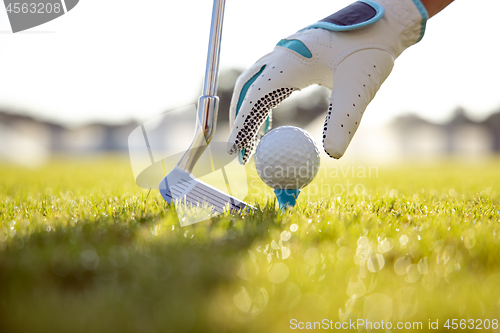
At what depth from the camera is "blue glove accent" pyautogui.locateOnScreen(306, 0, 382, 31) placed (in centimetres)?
247

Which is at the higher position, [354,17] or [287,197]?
[354,17]

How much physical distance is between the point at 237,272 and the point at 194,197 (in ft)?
3.81

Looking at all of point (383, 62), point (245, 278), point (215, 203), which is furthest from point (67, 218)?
point (383, 62)

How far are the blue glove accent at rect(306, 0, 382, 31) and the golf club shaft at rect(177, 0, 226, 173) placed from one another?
76 centimetres

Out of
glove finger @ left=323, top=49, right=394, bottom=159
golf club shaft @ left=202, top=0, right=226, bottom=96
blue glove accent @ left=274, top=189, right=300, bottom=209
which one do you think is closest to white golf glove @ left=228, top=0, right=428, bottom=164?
glove finger @ left=323, top=49, right=394, bottom=159

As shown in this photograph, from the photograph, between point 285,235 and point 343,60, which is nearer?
point 285,235

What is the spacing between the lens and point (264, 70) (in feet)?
8.73

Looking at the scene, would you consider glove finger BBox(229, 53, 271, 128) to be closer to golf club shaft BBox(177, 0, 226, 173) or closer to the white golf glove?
the white golf glove

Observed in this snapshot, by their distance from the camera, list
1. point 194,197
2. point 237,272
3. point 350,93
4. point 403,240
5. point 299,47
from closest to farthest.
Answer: point 237,272 < point 403,240 < point 194,197 < point 350,93 < point 299,47

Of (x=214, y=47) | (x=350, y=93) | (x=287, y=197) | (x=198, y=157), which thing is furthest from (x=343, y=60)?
(x=198, y=157)

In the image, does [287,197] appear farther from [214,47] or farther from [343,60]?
[214,47]

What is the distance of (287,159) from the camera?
2475mm

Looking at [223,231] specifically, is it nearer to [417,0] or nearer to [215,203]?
[215,203]

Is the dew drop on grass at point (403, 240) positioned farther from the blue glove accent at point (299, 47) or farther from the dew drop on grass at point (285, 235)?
the blue glove accent at point (299, 47)
